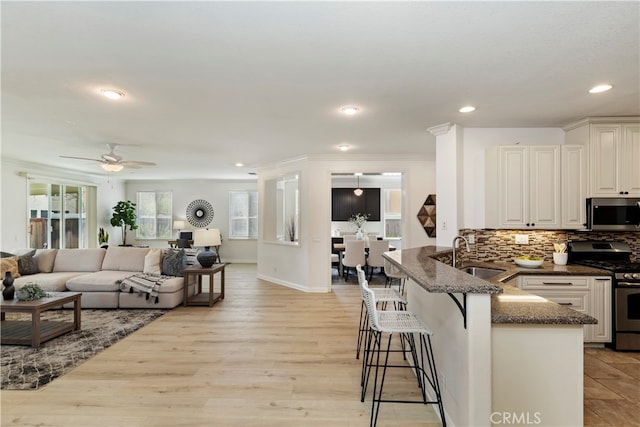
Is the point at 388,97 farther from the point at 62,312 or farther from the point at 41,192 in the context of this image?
the point at 41,192

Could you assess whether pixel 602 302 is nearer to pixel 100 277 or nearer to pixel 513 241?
pixel 513 241

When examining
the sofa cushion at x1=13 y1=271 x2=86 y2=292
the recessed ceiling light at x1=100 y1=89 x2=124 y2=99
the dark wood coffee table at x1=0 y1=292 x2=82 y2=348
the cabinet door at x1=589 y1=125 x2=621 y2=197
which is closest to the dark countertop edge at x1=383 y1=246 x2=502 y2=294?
the cabinet door at x1=589 y1=125 x2=621 y2=197

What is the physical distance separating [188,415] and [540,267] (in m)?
3.60

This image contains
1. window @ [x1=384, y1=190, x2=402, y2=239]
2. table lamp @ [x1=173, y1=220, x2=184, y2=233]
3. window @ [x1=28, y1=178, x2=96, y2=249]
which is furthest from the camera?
table lamp @ [x1=173, y1=220, x2=184, y2=233]

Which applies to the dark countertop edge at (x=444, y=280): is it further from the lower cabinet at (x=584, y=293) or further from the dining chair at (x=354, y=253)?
the dining chair at (x=354, y=253)

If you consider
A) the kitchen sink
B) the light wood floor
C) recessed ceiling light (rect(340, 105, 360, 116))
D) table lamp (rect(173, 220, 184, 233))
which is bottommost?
the light wood floor

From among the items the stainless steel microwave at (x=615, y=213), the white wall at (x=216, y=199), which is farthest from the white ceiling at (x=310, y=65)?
the white wall at (x=216, y=199)

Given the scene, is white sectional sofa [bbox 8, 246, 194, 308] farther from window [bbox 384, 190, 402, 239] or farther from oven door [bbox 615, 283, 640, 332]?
window [bbox 384, 190, 402, 239]

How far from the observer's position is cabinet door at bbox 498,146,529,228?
11.6 feet

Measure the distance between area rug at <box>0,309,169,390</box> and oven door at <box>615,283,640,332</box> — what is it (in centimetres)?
523

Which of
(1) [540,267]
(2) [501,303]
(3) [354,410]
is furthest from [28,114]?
(1) [540,267]

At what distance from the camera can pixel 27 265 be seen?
5.13 meters

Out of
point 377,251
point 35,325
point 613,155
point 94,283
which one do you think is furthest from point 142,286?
point 613,155

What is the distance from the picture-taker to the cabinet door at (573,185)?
3512mm
